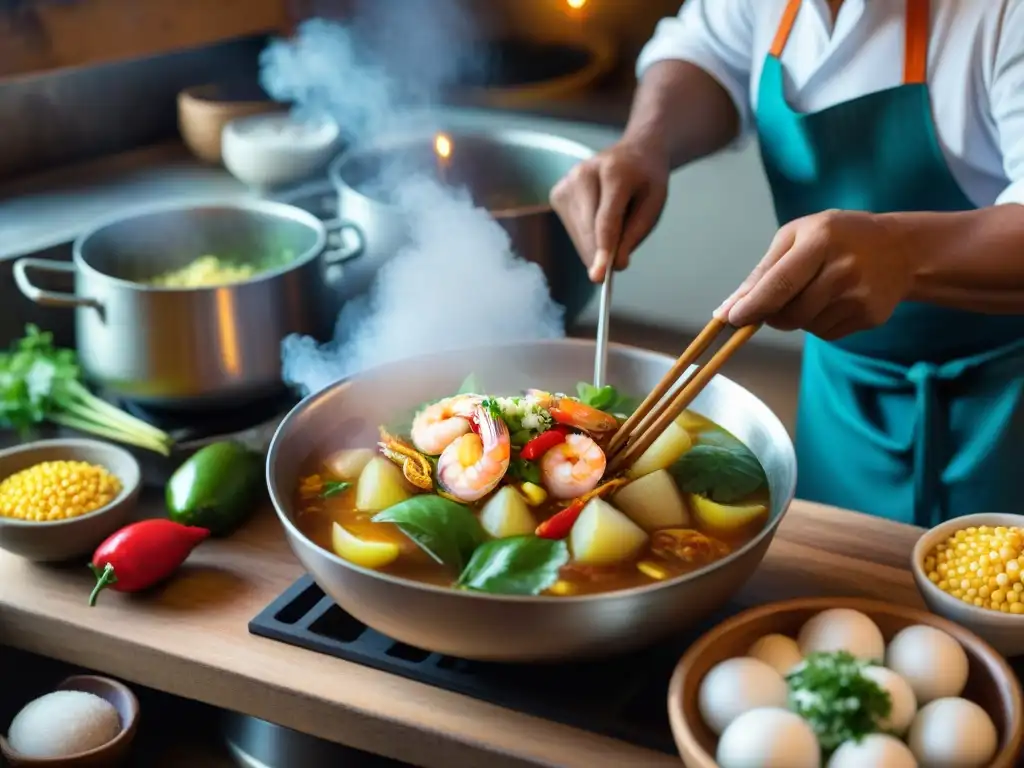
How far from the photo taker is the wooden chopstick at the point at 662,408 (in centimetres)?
129

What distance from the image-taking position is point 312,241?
202 centimetres

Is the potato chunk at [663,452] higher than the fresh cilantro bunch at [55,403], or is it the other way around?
the potato chunk at [663,452]

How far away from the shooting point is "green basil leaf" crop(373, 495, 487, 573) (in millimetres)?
1225

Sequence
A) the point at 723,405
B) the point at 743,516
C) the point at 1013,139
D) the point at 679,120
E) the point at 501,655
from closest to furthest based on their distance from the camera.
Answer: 1. the point at 501,655
2. the point at 743,516
3. the point at 723,405
4. the point at 1013,139
5. the point at 679,120

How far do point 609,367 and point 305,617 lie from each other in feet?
1.69

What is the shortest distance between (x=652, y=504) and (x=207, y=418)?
2.71ft

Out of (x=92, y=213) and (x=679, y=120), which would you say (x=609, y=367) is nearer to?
(x=679, y=120)

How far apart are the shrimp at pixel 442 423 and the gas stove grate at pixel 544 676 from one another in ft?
0.71

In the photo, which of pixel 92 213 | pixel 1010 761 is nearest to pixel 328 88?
pixel 92 213

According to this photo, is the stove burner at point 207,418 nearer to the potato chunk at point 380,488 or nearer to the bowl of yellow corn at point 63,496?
the bowl of yellow corn at point 63,496

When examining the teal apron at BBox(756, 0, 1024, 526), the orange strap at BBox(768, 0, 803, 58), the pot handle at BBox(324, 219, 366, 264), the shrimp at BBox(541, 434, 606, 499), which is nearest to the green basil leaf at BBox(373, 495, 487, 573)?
the shrimp at BBox(541, 434, 606, 499)

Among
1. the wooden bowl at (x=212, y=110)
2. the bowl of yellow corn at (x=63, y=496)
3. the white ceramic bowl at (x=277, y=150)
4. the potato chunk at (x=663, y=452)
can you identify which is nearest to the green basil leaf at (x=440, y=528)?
the potato chunk at (x=663, y=452)

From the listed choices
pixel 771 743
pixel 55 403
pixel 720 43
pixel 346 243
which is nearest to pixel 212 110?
pixel 346 243

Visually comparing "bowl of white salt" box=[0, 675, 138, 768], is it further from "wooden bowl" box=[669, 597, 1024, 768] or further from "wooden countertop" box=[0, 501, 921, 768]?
"wooden bowl" box=[669, 597, 1024, 768]
